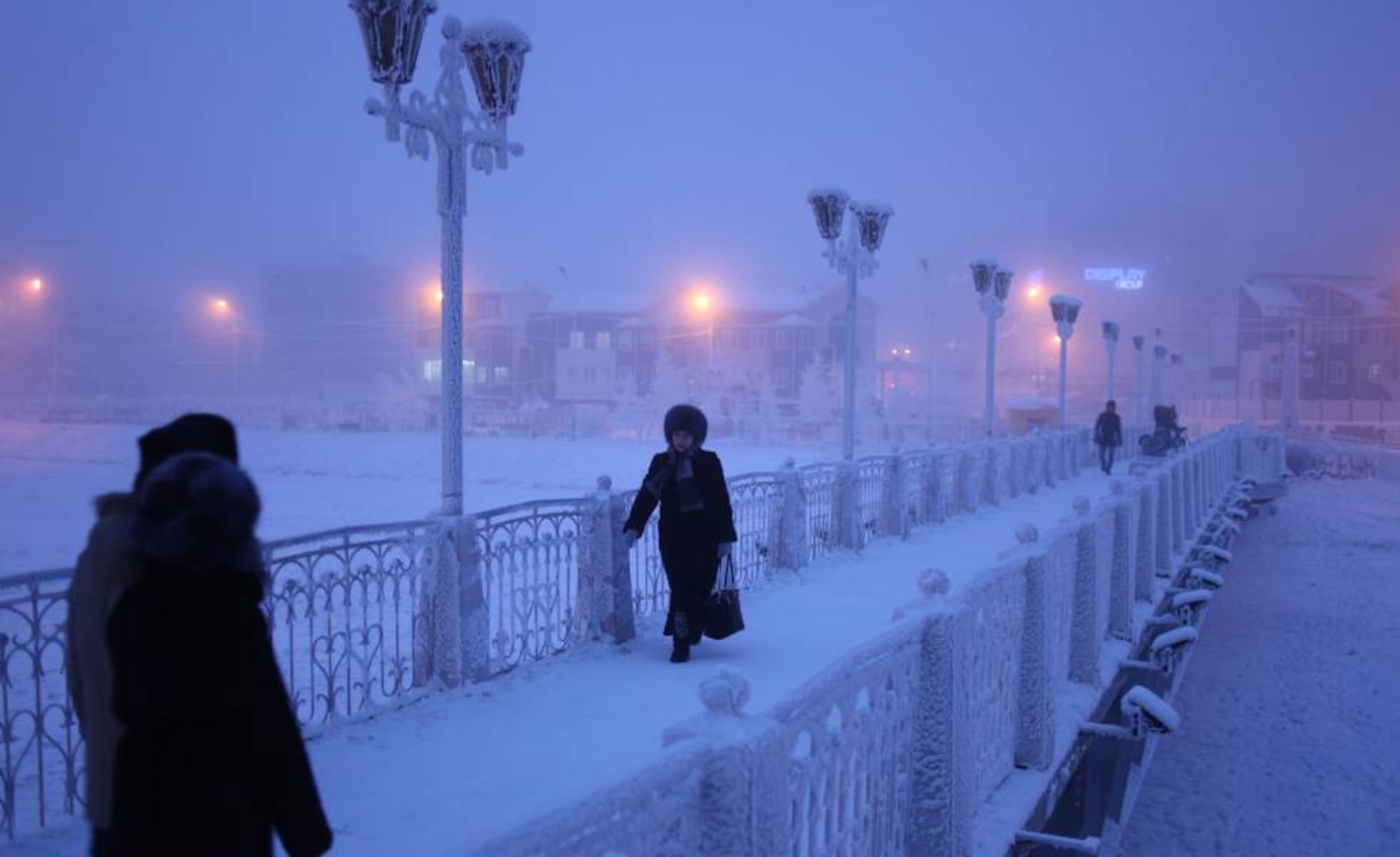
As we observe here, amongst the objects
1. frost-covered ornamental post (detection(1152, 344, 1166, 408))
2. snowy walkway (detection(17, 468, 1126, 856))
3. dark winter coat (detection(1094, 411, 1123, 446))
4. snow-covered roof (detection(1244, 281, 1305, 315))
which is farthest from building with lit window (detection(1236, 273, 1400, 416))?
snowy walkway (detection(17, 468, 1126, 856))

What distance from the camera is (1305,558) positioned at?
2284 cm

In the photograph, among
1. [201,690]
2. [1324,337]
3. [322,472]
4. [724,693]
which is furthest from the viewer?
[1324,337]

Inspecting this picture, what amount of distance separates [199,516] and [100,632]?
0.28m

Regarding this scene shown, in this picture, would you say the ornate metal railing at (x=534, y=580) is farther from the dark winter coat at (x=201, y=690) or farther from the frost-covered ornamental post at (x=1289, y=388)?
the frost-covered ornamental post at (x=1289, y=388)

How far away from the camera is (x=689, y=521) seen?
23.1 feet

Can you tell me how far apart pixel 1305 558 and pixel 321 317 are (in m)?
64.6

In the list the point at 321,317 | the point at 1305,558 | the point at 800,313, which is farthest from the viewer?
the point at 321,317

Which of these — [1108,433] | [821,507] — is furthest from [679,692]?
[1108,433]

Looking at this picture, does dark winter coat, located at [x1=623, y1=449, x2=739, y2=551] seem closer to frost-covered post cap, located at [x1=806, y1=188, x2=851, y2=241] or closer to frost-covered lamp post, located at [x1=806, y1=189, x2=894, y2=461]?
frost-covered lamp post, located at [x1=806, y1=189, x2=894, y2=461]

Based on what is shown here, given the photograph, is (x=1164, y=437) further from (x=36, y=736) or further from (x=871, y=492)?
(x=36, y=736)

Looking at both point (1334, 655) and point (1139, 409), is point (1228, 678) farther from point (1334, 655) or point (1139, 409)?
point (1139, 409)

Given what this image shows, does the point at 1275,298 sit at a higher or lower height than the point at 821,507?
higher

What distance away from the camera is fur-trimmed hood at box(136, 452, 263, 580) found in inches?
74.9

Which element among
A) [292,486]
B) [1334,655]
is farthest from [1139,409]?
[292,486]
